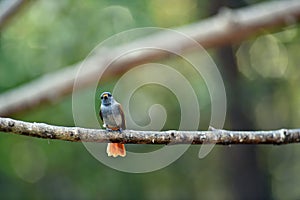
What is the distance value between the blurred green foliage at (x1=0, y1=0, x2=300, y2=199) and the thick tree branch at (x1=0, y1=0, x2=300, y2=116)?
194mm

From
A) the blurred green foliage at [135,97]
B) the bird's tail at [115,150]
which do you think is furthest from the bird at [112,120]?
the blurred green foliage at [135,97]

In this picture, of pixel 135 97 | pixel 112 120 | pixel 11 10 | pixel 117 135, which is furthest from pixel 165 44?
pixel 135 97

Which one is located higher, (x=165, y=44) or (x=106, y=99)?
(x=165, y=44)

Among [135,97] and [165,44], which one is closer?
[165,44]

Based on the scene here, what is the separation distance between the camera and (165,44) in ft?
14.6

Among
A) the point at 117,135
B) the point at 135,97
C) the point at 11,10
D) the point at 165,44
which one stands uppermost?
the point at 135,97

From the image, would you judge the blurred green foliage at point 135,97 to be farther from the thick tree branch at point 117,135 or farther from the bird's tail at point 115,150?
the thick tree branch at point 117,135

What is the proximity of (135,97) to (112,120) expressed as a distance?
16.0 ft

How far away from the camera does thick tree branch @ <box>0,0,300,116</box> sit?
4.29m

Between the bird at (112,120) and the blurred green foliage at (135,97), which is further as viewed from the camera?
the blurred green foliage at (135,97)

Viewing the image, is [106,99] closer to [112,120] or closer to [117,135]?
[112,120]

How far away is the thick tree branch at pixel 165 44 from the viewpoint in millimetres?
4293

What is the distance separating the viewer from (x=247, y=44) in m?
8.16

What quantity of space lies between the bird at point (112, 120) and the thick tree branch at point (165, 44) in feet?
6.99
